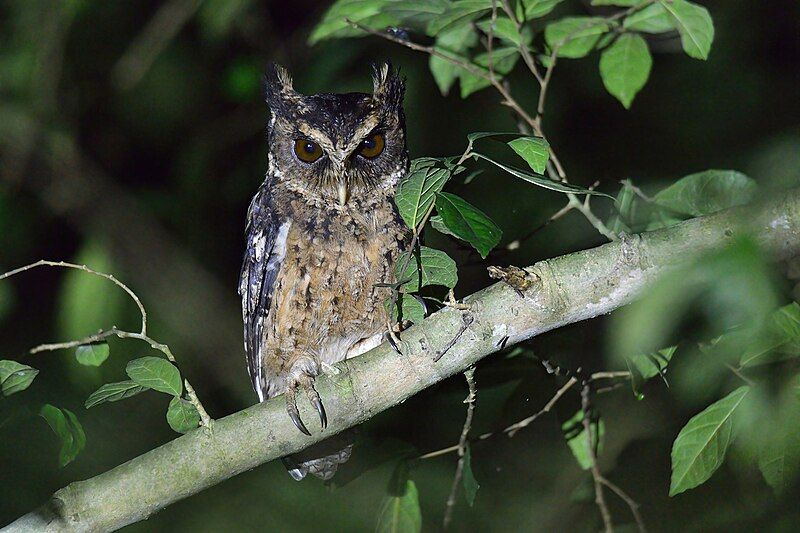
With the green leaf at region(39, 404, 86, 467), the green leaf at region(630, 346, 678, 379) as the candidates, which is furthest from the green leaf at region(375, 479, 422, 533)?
the green leaf at region(39, 404, 86, 467)

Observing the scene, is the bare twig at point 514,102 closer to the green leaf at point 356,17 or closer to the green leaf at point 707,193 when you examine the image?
the green leaf at point 356,17

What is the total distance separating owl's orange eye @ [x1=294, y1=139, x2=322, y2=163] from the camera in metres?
3.04

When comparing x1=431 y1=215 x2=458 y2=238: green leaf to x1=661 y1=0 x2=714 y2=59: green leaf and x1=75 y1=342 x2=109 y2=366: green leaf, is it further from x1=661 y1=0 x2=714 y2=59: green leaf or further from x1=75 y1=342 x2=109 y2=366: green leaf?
x1=75 y1=342 x2=109 y2=366: green leaf

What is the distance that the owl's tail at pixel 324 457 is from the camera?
119 inches

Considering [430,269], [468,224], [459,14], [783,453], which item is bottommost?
[783,453]

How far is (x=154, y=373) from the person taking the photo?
1.88 m

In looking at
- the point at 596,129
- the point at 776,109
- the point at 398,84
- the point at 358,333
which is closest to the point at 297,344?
the point at 358,333

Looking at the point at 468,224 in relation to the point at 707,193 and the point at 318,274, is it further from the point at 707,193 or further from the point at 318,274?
the point at 318,274

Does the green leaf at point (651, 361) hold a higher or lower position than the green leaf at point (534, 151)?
lower

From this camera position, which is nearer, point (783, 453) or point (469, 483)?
point (783, 453)

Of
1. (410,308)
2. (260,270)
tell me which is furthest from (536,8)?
(260,270)

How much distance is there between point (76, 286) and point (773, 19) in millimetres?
4209

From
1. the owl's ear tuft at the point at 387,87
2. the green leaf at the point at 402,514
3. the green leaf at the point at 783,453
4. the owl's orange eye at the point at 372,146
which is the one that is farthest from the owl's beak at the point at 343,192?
the green leaf at the point at 783,453

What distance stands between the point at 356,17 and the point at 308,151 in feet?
2.42
